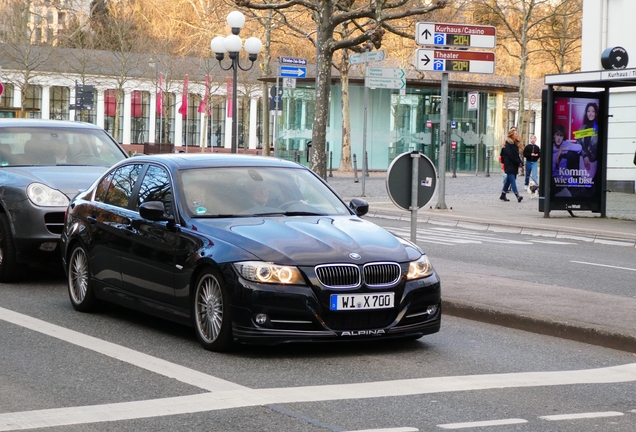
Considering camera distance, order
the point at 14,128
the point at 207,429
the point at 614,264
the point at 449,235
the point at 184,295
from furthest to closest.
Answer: the point at 449,235 → the point at 614,264 → the point at 14,128 → the point at 184,295 → the point at 207,429

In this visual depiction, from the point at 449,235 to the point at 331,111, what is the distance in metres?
32.9

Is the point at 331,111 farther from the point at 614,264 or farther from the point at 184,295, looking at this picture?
the point at 184,295

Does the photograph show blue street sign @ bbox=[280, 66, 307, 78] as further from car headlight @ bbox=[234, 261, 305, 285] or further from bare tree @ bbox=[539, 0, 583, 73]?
bare tree @ bbox=[539, 0, 583, 73]

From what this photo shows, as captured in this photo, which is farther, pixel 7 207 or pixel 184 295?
pixel 7 207

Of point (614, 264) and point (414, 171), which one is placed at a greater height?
point (414, 171)

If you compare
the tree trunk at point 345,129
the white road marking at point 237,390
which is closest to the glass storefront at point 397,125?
the tree trunk at point 345,129

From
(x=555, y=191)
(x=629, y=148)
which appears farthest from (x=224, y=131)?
(x=555, y=191)

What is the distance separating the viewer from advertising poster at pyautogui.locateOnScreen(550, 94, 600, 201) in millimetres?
23656

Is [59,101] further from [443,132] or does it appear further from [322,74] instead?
[443,132]

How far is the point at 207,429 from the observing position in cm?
572

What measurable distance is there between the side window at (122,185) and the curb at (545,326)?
2.97m

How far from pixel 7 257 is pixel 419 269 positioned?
5.42m

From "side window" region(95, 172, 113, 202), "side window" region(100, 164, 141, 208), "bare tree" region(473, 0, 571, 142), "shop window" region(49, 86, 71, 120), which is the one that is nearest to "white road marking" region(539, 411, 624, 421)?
"side window" region(100, 164, 141, 208)

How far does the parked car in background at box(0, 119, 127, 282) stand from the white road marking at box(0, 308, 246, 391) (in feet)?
5.66
